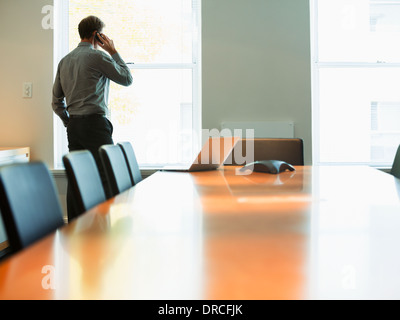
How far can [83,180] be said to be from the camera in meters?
1.35

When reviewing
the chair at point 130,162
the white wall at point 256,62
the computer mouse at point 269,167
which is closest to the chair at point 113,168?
the chair at point 130,162

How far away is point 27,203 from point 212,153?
4.68 feet

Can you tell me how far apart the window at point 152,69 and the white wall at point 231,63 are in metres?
0.20

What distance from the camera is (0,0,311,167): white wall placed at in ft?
13.2

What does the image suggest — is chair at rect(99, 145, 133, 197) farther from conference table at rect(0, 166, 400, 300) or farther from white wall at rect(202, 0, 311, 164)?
white wall at rect(202, 0, 311, 164)

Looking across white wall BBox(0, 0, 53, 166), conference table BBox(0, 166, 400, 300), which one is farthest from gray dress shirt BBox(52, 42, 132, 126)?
conference table BBox(0, 166, 400, 300)

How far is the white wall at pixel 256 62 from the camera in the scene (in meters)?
4.02

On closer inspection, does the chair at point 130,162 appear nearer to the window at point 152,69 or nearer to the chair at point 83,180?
the chair at point 83,180

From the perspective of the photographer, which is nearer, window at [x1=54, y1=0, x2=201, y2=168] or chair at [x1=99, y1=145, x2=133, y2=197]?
chair at [x1=99, y1=145, x2=133, y2=197]

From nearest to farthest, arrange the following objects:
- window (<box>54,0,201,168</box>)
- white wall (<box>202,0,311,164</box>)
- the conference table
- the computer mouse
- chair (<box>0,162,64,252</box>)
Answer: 1. the conference table
2. chair (<box>0,162,64,252</box>)
3. the computer mouse
4. white wall (<box>202,0,311,164</box>)
5. window (<box>54,0,201,168</box>)

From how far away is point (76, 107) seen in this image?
3.06 meters

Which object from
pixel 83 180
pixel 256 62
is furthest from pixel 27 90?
pixel 83 180

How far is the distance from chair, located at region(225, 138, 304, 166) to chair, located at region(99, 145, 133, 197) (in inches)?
44.5
